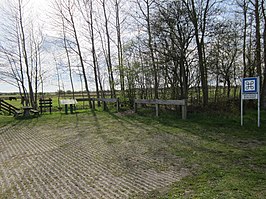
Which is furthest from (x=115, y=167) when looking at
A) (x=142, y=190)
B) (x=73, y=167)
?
(x=142, y=190)

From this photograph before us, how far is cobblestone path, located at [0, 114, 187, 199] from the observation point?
3.05 m

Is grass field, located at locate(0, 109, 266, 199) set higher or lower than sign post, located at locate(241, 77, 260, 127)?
lower

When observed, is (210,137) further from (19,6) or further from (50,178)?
(19,6)

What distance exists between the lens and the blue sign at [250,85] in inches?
259

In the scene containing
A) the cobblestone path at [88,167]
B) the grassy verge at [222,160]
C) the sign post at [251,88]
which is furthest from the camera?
the sign post at [251,88]

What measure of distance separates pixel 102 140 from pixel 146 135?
Result: 1426 mm

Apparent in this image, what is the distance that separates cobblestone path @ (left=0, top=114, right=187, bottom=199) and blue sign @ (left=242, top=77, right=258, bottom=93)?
3.04 m

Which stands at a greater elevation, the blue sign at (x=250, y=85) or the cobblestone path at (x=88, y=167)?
the blue sign at (x=250, y=85)

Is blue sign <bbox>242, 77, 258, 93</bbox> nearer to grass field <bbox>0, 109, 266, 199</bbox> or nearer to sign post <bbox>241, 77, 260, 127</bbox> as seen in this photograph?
sign post <bbox>241, 77, 260, 127</bbox>

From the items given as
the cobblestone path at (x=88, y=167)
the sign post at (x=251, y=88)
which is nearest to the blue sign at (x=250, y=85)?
the sign post at (x=251, y=88)

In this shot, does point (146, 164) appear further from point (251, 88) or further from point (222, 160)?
point (251, 88)

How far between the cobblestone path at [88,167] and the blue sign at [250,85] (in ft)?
9.97

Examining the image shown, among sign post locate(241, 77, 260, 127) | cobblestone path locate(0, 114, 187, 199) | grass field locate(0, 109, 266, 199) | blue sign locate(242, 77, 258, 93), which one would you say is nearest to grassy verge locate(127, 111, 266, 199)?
grass field locate(0, 109, 266, 199)

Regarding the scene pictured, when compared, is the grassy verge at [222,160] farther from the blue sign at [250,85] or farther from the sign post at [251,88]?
the blue sign at [250,85]
